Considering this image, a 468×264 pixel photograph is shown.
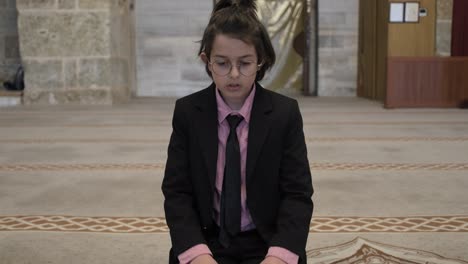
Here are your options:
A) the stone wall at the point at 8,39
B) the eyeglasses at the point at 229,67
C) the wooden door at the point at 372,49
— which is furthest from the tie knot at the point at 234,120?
the stone wall at the point at 8,39

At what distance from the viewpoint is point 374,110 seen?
687cm

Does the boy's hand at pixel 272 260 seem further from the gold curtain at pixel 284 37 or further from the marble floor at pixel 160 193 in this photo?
the gold curtain at pixel 284 37

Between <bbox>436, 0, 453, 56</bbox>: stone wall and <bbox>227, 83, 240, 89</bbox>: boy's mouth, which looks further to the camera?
<bbox>436, 0, 453, 56</bbox>: stone wall

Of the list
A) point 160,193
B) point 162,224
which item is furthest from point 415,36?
point 162,224

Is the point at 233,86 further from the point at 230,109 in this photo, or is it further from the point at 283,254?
the point at 283,254

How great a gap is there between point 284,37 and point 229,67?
28.2 ft

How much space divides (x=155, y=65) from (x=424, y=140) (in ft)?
20.0

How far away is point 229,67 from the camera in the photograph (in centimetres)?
128

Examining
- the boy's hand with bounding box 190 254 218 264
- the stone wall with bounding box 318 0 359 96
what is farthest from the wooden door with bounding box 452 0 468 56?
the boy's hand with bounding box 190 254 218 264

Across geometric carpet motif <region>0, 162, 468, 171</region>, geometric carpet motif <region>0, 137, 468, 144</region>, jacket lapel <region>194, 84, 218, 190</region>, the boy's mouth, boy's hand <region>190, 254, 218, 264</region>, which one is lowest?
geometric carpet motif <region>0, 137, 468, 144</region>

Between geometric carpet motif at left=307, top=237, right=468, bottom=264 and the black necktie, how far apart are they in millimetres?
519

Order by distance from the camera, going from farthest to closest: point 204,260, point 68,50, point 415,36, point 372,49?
point 372,49 < point 68,50 < point 415,36 < point 204,260

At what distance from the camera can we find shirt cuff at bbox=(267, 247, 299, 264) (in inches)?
50.1

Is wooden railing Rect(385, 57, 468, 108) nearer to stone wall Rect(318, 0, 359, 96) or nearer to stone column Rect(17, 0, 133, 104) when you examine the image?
stone wall Rect(318, 0, 359, 96)
